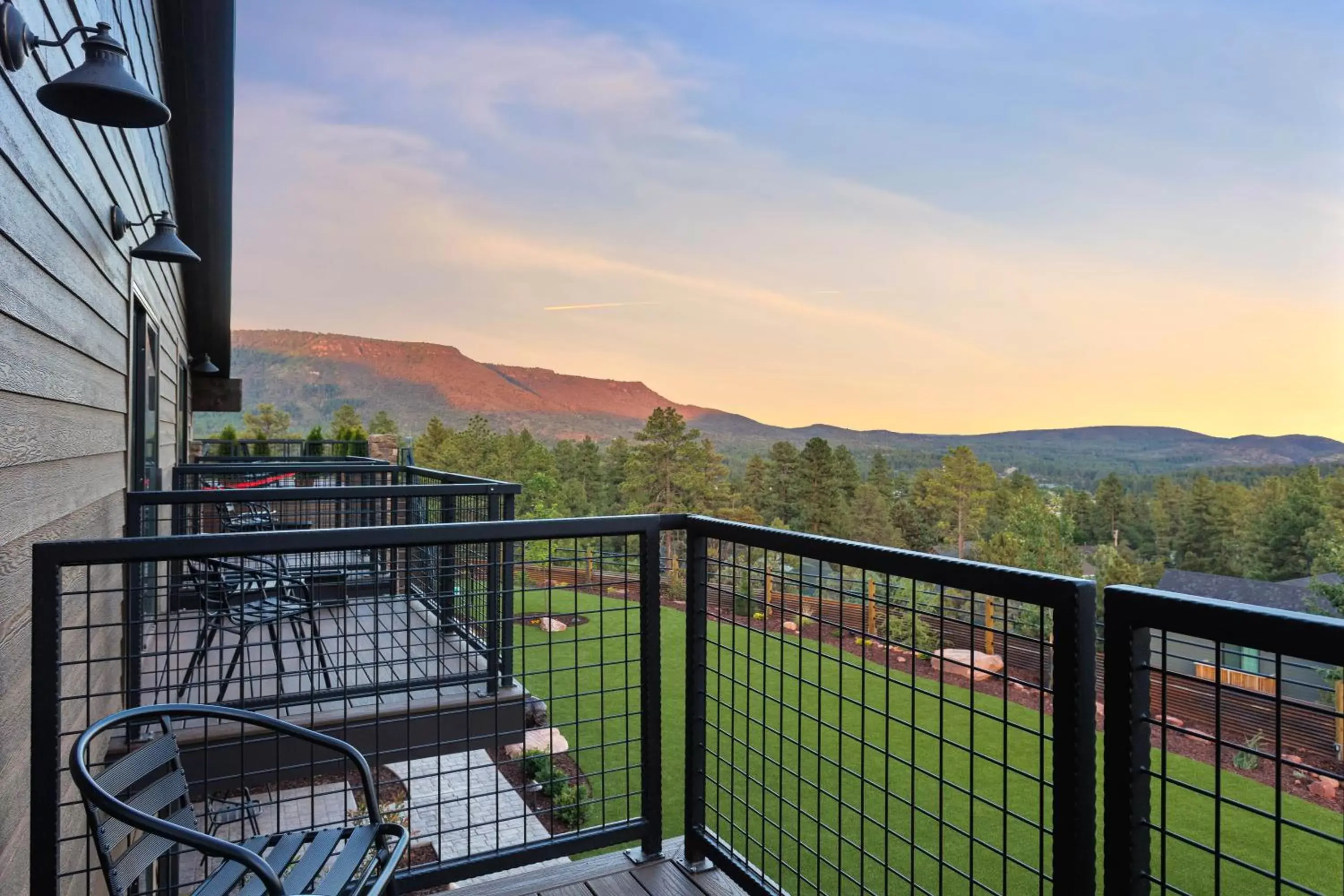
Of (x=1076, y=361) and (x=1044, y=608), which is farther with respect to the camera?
(x=1076, y=361)

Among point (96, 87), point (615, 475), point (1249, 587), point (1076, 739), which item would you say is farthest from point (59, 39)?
point (615, 475)

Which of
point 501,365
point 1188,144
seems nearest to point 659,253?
point 501,365

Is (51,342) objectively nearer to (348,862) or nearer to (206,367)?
(348,862)

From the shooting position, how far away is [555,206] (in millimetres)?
35281

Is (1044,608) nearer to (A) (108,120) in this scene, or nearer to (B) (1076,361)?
(A) (108,120)

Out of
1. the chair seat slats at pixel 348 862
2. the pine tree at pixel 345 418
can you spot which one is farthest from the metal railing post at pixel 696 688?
the pine tree at pixel 345 418

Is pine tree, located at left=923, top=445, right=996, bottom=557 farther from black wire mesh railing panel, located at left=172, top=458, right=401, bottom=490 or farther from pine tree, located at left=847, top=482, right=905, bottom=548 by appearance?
black wire mesh railing panel, located at left=172, top=458, right=401, bottom=490

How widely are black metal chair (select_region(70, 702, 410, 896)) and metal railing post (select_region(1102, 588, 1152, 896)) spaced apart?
3.94ft

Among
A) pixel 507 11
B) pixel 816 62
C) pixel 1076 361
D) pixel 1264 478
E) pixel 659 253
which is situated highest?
pixel 816 62

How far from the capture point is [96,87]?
1.97 m

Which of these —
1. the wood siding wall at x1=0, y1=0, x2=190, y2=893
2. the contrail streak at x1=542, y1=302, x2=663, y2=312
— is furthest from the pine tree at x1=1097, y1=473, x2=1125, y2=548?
the wood siding wall at x1=0, y1=0, x2=190, y2=893

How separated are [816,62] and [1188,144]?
21.1 meters

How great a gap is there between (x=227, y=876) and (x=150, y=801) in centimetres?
21

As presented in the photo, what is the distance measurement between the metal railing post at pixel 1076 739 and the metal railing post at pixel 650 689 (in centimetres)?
116
